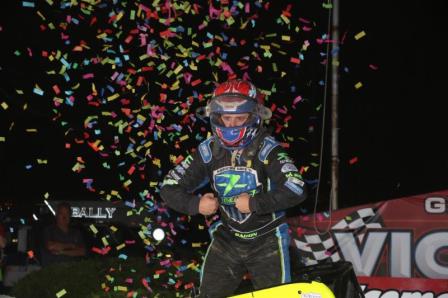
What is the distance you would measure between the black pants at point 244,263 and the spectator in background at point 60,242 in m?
6.68

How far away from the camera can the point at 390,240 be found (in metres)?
9.96

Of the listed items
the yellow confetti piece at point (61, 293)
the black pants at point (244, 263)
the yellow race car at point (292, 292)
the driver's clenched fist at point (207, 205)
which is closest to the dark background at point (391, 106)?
the yellow confetti piece at point (61, 293)

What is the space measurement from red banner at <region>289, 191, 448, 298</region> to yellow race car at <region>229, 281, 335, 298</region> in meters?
5.78

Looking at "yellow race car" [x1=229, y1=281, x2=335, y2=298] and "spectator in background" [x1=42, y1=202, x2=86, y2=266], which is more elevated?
"yellow race car" [x1=229, y1=281, x2=335, y2=298]

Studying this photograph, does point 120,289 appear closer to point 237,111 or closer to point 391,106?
point 237,111

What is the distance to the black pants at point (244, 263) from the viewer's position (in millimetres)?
5242

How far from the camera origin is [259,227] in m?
5.37

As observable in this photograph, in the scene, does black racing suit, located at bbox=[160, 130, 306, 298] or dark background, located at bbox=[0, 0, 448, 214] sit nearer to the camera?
black racing suit, located at bbox=[160, 130, 306, 298]

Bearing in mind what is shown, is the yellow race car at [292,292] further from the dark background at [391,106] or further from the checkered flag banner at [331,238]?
the dark background at [391,106]

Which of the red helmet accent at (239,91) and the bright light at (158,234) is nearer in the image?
the red helmet accent at (239,91)

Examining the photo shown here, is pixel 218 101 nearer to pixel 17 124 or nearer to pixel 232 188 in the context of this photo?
pixel 232 188

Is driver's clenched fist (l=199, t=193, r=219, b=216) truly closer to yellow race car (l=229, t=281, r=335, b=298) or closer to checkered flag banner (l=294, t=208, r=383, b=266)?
yellow race car (l=229, t=281, r=335, b=298)

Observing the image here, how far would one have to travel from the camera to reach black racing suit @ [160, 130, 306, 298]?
525cm

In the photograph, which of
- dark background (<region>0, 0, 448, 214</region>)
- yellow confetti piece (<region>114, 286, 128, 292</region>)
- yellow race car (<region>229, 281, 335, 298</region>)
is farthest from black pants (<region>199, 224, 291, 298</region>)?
dark background (<region>0, 0, 448, 214</region>)
